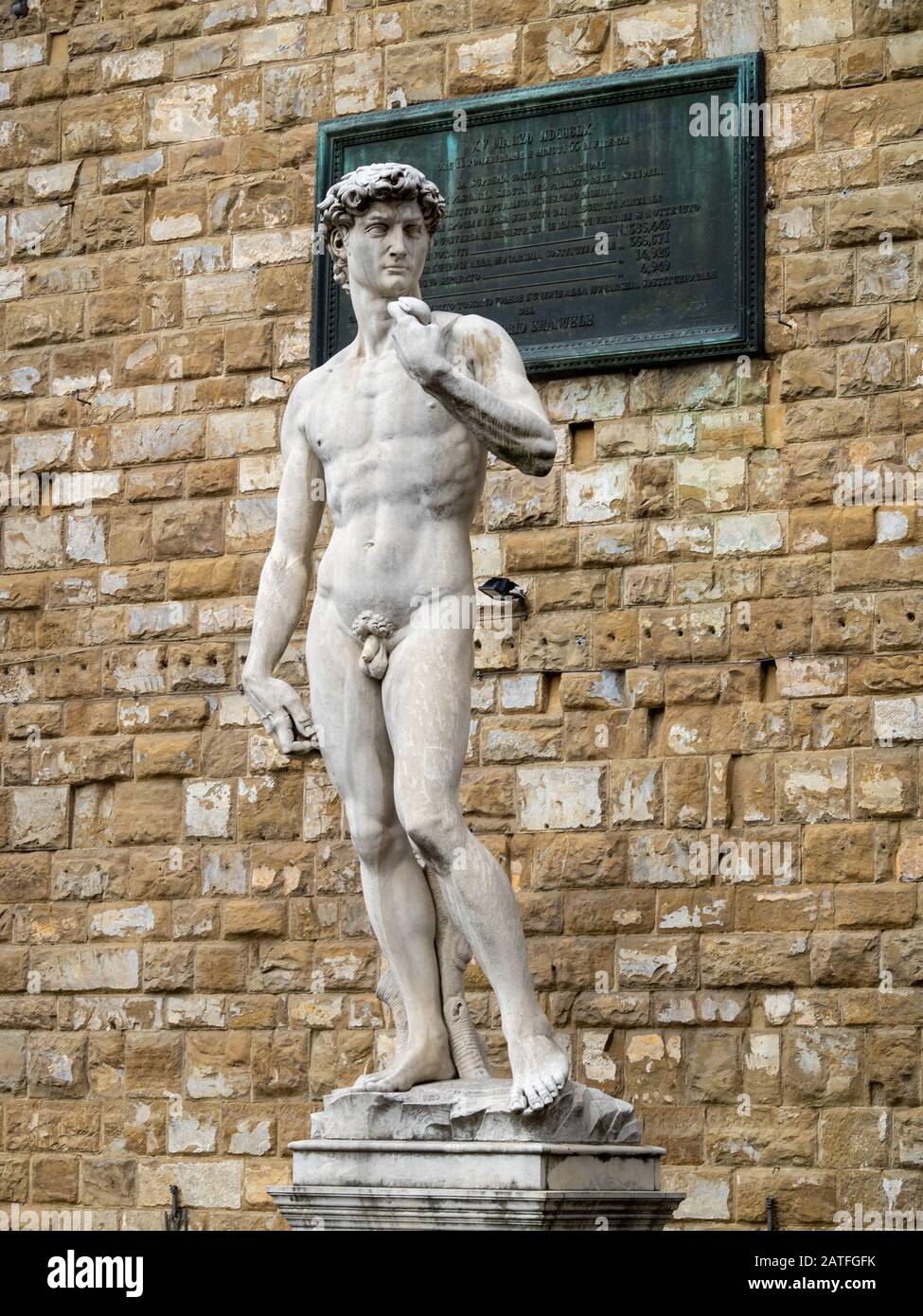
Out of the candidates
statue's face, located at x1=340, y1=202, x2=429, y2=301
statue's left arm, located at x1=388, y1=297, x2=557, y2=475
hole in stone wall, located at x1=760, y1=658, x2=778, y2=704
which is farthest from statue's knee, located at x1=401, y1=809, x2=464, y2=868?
hole in stone wall, located at x1=760, y1=658, x2=778, y2=704

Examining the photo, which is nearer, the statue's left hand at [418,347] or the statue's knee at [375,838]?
the statue's left hand at [418,347]

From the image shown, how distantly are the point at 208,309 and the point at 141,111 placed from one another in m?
0.98

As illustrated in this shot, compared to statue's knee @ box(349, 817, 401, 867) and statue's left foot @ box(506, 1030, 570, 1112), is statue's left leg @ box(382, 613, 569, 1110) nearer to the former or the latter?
statue's left foot @ box(506, 1030, 570, 1112)

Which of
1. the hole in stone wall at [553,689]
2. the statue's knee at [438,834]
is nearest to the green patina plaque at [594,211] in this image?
the hole in stone wall at [553,689]

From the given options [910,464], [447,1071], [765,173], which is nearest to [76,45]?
[765,173]

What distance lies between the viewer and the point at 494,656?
9703mm

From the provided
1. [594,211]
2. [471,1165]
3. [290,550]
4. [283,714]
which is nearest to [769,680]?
[594,211]

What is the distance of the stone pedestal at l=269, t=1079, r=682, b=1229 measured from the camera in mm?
6340

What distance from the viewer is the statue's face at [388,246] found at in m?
7.04

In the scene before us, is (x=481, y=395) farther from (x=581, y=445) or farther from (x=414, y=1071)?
(x=581, y=445)

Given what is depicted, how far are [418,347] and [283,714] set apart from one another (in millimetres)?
1099

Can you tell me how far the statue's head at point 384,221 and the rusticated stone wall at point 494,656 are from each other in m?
2.51

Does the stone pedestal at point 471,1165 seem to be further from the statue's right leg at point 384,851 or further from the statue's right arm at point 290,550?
the statue's right arm at point 290,550
